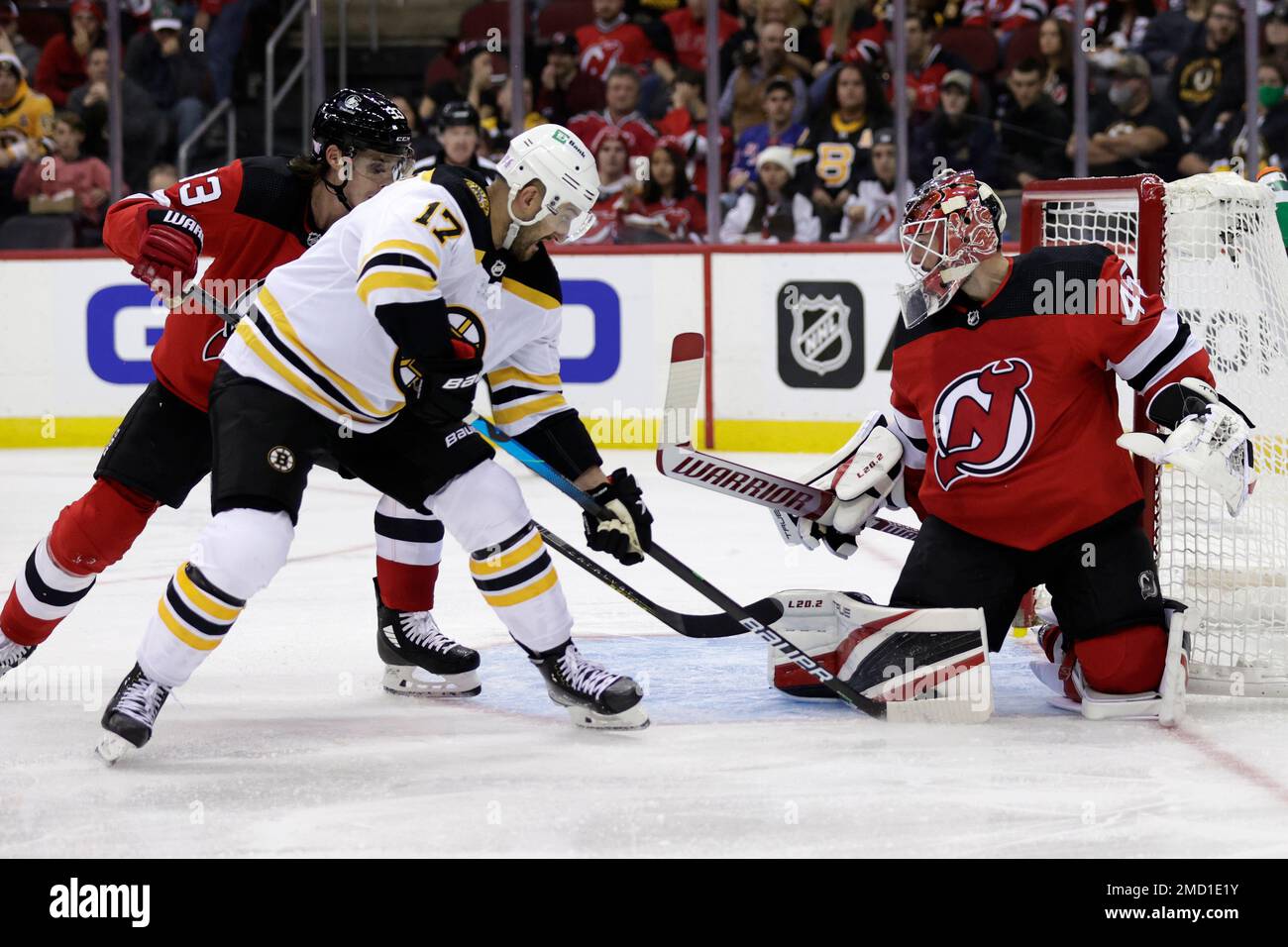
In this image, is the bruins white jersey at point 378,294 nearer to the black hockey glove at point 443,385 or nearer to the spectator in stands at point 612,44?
the black hockey glove at point 443,385

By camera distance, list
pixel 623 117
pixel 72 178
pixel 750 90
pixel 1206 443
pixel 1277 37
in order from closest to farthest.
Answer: pixel 1206 443
pixel 1277 37
pixel 750 90
pixel 623 117
pixel 72 178

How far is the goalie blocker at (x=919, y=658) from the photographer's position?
2947mm

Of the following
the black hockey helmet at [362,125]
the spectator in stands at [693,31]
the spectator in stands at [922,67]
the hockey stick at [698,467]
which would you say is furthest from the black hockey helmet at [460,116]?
the hockey stick at [698,467]

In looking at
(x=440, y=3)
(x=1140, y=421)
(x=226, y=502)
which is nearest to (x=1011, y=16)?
(x=440, y=3)

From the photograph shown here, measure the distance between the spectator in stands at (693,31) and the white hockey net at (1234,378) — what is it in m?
3.61

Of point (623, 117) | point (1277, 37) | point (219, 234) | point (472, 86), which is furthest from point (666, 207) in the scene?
point (219, 234)

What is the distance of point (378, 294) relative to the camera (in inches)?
102

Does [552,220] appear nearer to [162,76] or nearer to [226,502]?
[226,502]

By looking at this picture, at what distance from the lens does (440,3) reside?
7887 millimetres

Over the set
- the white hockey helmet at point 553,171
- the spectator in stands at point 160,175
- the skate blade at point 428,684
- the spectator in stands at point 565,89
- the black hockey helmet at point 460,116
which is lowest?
the skate blade at point 428,684

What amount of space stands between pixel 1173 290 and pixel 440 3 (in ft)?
17.0

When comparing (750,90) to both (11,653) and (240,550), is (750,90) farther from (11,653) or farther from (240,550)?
(240,550)

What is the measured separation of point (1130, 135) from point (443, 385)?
462cm
